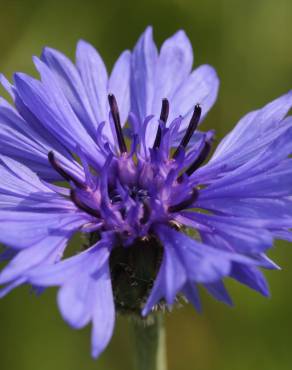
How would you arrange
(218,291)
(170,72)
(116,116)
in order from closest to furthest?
1. (218,291)
2. (116,116)
3. (170,72)

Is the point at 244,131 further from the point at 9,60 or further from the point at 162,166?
the point at 9,60

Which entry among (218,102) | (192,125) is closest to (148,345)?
(192,125)

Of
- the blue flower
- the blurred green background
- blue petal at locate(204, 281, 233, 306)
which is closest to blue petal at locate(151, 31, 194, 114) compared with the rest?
the blue flower

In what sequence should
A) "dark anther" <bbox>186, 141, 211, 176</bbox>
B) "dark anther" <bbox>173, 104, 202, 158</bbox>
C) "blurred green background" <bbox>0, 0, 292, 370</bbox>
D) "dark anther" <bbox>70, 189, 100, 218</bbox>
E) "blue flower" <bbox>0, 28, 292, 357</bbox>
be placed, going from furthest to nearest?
"blurred green background" <bbox>0, 0, 292, 370</bbox> < "dark anther" <bbox>173, 104, 202, 158</bbox> < "dark anther" <bbox>186, 141, 211, 176</bbox> < "dark anther" <bbox>70, 189, 100, 218</bbox> < "blue flower" <bbox>0, 28, 292, 357</bbox>

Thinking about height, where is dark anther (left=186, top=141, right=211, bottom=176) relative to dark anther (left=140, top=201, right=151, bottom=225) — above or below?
above

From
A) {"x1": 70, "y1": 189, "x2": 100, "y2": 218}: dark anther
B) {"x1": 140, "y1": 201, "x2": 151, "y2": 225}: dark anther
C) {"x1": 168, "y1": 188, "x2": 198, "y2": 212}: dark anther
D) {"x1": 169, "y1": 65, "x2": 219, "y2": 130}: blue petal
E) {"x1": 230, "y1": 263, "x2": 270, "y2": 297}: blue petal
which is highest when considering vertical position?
{"x1": 169, "y1": 65, "x2": 219, "y2": 130}: blue petal

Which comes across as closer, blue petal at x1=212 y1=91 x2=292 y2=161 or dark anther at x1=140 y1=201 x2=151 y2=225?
dark anther at x1=140 y1=201 x2=151 y2=225

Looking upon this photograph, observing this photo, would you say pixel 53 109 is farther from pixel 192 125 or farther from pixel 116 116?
pixel 192 125

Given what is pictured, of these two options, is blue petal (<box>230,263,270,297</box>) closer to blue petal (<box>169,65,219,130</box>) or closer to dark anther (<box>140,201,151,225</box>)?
dark anther (<box>140,201,151,225</box>)

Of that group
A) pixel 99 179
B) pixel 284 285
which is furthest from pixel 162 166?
pixel 284 285
